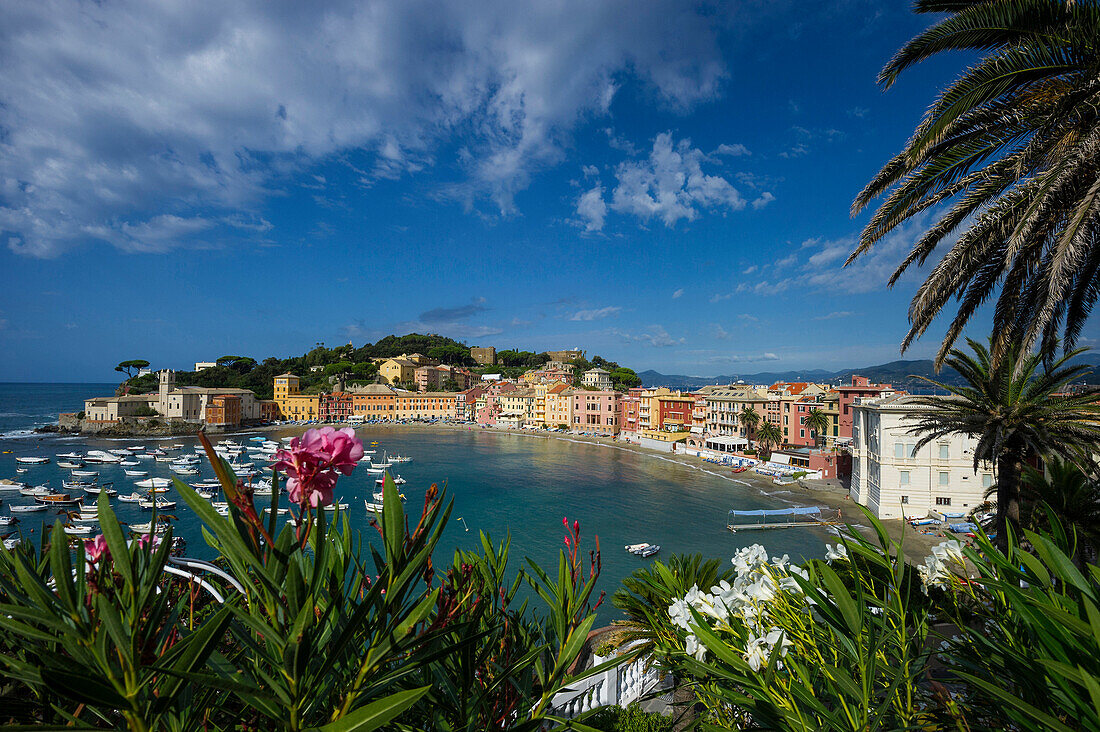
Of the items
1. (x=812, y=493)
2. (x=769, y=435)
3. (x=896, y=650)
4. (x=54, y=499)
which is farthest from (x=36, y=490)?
(x=769, y=435)

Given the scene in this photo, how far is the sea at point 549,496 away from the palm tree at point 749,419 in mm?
6708

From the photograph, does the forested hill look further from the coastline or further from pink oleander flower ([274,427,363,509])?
pink oleander flower ([274,427,363,509])

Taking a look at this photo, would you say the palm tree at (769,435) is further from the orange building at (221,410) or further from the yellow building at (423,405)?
the orange building at (221,410)

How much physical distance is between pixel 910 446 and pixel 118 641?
82.5 ft

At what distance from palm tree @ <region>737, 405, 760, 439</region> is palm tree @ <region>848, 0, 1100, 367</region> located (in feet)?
130

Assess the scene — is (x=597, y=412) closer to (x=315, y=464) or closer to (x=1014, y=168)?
(x=1014, y=168)

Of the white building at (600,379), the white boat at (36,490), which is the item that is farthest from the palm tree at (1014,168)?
the white building at (600,379)

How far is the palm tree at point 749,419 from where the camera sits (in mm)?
42875

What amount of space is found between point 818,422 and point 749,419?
17.8ft

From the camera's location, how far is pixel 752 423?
4325 cm

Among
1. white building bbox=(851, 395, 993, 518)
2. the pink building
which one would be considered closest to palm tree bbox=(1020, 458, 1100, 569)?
white building bbox=(851, 395, 993, 518)

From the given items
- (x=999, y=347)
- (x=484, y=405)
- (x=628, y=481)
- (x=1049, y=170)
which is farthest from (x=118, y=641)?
(x=484, y=405)

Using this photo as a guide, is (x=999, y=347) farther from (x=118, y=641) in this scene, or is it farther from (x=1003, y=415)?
(x=118, y=641)

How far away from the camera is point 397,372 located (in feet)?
278
